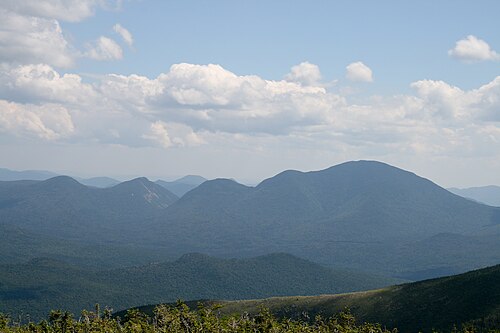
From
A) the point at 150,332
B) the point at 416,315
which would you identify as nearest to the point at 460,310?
the point at 416,315

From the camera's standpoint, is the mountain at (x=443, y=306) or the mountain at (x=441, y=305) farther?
the mountain at (x=441, y=305)

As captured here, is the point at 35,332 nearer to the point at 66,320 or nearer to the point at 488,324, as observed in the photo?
the point at 66,320

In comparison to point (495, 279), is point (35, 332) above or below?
below

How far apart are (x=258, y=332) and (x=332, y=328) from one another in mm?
31922

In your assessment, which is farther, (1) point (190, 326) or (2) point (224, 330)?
(1) point (190, 326)

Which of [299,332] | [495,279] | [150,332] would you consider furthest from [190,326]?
[495,279]

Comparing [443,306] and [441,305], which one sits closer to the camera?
[443,306]

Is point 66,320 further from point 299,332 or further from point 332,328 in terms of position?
point 332,328

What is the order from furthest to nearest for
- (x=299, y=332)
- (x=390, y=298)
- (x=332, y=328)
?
(x=390, y=298) < (x=332, y=328) < (x=299, y=332)

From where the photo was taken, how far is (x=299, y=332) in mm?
135875

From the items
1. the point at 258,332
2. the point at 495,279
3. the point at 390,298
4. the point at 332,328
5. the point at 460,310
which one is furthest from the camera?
the point at 390,298

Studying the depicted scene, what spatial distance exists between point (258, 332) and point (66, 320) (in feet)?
166

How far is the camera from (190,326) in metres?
137

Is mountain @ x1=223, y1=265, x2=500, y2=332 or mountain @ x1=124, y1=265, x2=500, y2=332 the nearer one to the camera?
mountain @ x1=124, y1=265, x2=500, y2=332
